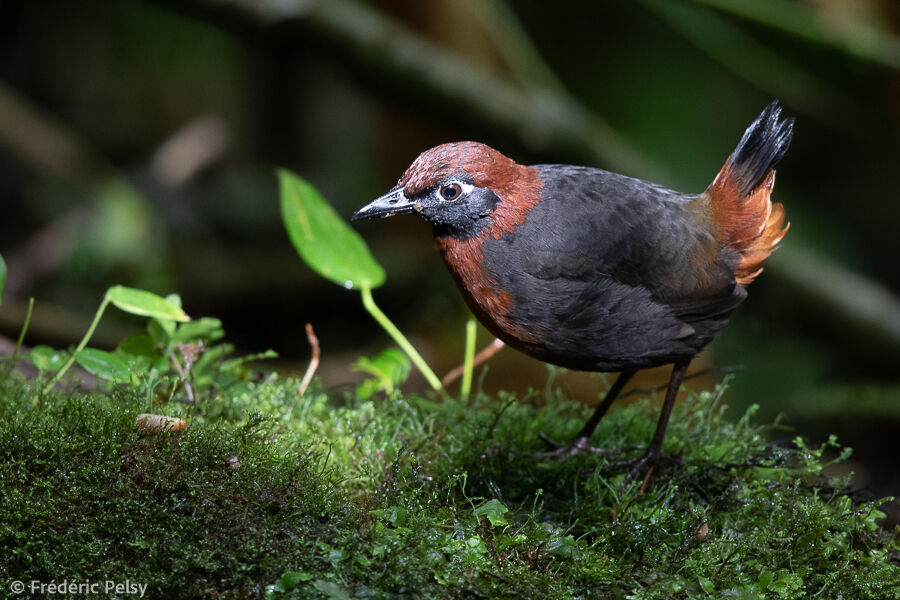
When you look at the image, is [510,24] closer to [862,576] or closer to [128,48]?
[128,48]

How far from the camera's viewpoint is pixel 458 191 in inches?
112

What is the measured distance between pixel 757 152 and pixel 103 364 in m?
2.69

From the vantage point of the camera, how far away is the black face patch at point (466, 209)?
2.85 metres

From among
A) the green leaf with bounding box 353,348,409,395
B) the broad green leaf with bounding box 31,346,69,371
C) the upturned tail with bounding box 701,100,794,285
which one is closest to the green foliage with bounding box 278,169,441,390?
the green leaf with bounding box 353,348,409,395

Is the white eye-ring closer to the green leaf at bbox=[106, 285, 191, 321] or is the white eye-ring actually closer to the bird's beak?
the bird's beak

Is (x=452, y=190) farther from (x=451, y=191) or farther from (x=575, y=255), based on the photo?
(x=575, y=255)

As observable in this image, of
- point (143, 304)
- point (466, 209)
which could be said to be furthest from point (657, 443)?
point (143, 304)

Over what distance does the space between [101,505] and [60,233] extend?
A: 16.7 ft

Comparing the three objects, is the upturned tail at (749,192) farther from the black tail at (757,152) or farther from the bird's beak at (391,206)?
the bird's beak at (391,206)

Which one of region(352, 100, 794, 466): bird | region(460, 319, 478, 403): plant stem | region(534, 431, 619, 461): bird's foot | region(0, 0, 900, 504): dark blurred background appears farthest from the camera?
region(0, 0, 900, 504): dark blurred background

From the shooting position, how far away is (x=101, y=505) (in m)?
2.28

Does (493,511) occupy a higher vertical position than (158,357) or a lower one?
higher

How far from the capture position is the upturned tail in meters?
3.17

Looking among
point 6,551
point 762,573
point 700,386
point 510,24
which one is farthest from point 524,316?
point 510,24
